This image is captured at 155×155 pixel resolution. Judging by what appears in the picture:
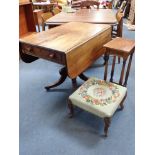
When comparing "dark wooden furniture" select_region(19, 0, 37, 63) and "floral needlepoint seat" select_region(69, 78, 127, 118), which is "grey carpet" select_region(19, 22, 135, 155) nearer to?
"floral needlepoint seat" select_region(69, 78, 127, 118)

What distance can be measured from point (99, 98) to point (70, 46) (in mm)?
555

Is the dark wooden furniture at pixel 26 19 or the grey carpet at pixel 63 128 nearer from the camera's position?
the grey carpet at pixel 63 128

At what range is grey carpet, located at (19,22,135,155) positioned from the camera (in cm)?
155

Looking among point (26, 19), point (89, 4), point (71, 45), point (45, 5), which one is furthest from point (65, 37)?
point (45, 5)

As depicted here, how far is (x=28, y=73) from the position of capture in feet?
9.16

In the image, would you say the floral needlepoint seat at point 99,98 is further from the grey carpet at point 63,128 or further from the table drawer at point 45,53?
the table drawer at point 45,53

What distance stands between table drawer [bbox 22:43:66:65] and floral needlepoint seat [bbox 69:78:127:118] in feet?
1.33

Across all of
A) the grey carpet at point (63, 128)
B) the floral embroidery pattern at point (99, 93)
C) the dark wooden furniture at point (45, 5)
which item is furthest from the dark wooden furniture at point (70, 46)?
the dark wooden furniture at point (45, 5)

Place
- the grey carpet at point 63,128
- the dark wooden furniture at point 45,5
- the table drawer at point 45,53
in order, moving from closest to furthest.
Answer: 1. the table drawer at point 45,53
2. the grey carpet at point 63,128
3. the dark wooden furniture at point 45,5

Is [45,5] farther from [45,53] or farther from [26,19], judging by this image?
[45,53]

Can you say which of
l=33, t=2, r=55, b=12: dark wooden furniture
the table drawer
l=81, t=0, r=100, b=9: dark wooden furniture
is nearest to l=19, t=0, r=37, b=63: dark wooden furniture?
l=81, t=0, r=100, b=9: dark wooden furniture

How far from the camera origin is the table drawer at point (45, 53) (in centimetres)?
144

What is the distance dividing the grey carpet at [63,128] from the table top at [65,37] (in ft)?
2.70

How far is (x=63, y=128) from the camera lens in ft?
5.78
